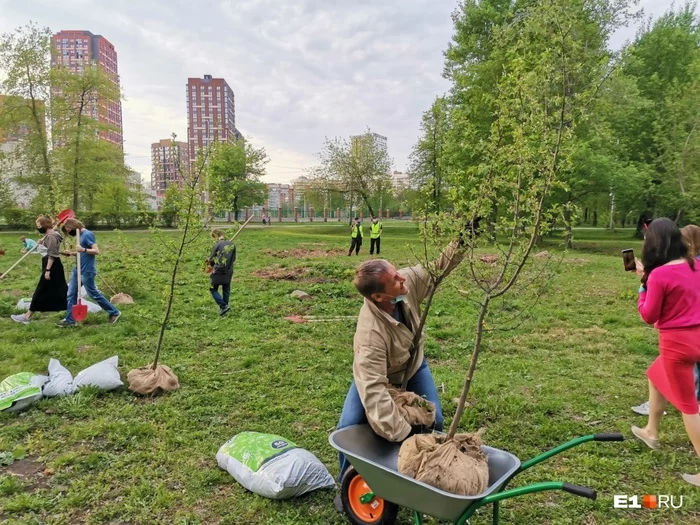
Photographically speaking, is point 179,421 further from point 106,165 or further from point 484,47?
point 106,165

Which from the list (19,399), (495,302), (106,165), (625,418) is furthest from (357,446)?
(106,165)

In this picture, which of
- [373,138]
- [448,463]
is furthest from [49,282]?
[373,138]

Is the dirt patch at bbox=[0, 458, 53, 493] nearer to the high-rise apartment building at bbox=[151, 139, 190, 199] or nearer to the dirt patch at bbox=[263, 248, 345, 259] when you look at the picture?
the high-rise apartment building at bbox=[151, 139, 190, 199]

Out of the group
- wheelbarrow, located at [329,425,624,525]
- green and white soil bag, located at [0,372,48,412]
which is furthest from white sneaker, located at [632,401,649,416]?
green and white soil bag, located at [0,372,48,412]

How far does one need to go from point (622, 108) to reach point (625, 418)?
69.4 ft

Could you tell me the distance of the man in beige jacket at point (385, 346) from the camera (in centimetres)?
234

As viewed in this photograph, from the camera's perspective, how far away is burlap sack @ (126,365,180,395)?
4559 mm

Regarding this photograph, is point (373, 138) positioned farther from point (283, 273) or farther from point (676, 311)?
point (676, 311)

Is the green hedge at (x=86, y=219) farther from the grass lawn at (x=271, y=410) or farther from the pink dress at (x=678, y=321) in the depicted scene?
the pink dress at (x=678, y=321)

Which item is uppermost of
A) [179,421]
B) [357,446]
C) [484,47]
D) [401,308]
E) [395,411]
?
[484,47]

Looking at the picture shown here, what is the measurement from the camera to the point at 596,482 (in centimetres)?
309

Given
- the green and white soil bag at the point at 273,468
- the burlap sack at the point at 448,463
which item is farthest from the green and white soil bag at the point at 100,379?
the burlap sack at the point at 448,463

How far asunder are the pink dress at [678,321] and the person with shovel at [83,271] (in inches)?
278

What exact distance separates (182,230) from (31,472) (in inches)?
96.3
